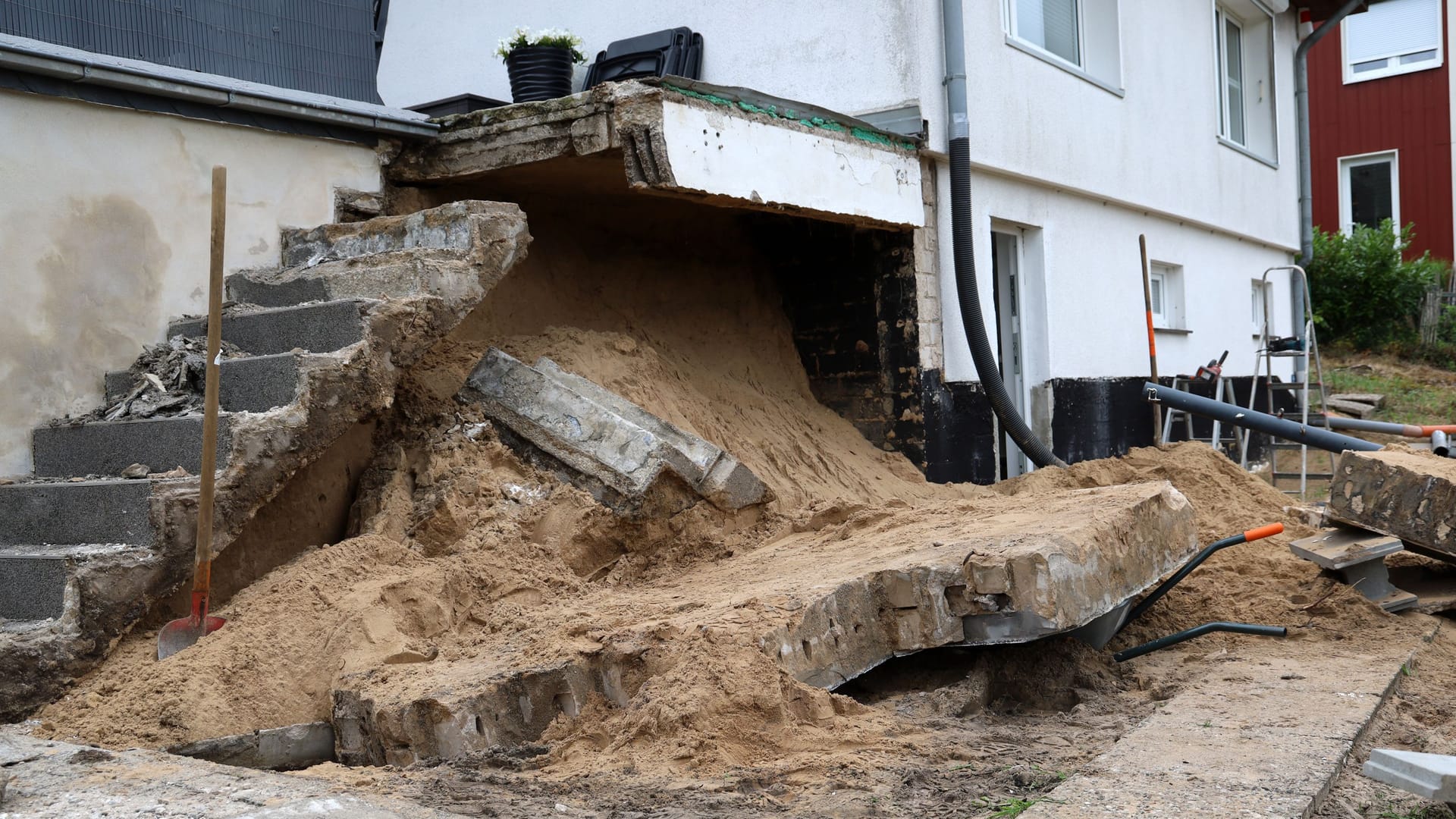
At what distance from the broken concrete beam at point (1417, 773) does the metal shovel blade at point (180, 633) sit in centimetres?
374

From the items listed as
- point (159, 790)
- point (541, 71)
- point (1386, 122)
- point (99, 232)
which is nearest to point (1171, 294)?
point (541, 71)

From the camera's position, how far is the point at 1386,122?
65.2 ft

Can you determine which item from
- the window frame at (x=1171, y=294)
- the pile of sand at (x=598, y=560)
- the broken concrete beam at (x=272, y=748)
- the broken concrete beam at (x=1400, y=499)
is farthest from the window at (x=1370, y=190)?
the broken concrete beam at (x=272, y=748)

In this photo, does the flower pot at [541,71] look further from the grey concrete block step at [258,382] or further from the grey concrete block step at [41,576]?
the grey concrete block step at [41,576]

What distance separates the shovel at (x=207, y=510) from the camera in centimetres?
434

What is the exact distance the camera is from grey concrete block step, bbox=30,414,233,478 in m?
4.68

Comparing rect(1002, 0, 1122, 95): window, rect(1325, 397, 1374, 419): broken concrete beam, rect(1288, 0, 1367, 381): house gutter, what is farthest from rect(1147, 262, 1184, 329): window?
rect(1325, 397, 1374, 419): broken concrete beam

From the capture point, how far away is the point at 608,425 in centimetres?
532

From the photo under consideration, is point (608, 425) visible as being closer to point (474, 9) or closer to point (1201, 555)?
point (1201, 555)

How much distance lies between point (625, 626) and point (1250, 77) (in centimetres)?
1243

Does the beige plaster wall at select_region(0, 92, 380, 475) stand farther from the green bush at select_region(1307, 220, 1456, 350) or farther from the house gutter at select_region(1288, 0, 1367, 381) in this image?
the green bush at select_region(1307, 220, 1456, 350)

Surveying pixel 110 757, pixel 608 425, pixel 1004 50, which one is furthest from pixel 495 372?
pixel 1004 50

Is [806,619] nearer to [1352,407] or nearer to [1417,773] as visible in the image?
[1417,773]

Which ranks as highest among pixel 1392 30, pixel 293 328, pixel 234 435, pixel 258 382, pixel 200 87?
pixel 1392 30
